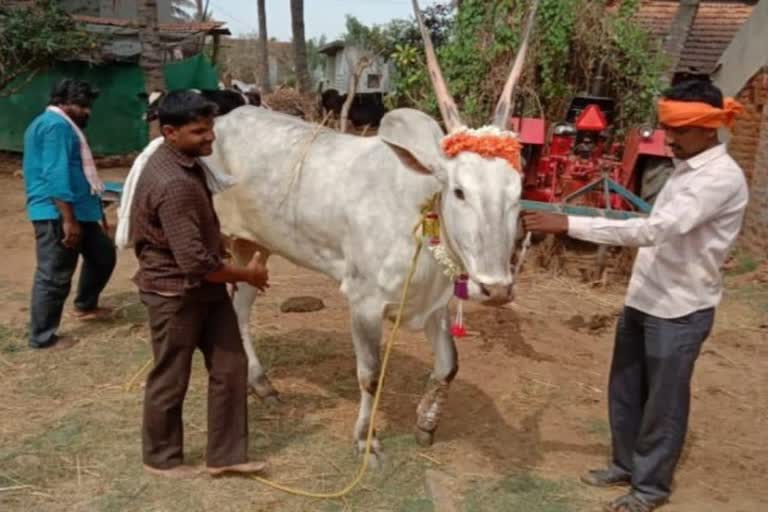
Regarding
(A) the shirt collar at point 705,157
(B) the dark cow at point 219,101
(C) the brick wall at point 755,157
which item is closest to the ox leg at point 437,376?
(A) the shirt collar at point 705,157

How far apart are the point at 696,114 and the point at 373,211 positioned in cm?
148

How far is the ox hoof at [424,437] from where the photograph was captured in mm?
3994

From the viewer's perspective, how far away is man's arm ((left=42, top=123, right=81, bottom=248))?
4.95 m

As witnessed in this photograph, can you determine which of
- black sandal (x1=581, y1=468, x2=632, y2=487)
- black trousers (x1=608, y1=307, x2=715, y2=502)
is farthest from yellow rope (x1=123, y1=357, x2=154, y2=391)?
black trousers (x1=608, y1=307, x2=715, y2=502)

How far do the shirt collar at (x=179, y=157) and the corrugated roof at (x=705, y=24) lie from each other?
1254cm

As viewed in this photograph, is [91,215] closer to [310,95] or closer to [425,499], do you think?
[425,499]

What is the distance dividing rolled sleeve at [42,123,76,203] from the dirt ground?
105cm

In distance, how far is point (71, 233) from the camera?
16.5ft

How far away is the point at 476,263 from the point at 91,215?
334 centimetres

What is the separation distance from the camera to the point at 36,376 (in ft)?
15.6

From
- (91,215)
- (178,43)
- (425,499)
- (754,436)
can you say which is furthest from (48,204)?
(178,43)

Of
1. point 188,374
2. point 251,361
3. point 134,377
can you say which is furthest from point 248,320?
point 188,374

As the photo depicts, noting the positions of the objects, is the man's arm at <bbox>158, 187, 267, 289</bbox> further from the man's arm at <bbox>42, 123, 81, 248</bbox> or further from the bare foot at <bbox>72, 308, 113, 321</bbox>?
the bare foot at <bbox>72, 308, 113, 321</bbox>

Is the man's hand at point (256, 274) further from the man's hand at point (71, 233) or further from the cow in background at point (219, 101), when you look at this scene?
the man's hand at point (71, 233)
